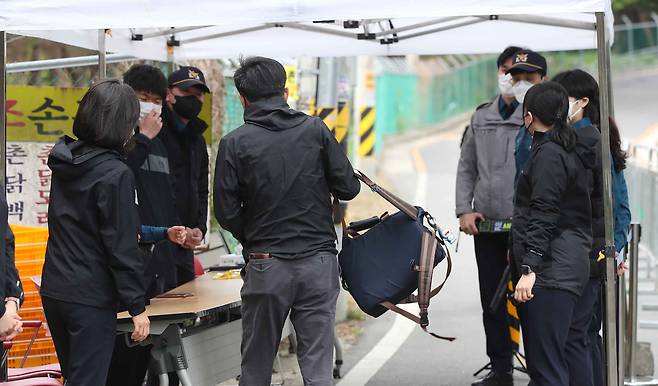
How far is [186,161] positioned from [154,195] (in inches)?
16.9

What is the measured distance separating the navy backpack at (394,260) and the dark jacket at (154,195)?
1.23 metres

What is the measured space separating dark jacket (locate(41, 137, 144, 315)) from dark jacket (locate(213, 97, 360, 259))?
2.22ft

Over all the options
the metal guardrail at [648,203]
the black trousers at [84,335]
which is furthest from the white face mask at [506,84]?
the metal guardrail at [648,203]

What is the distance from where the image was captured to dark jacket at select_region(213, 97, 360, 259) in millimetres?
5293

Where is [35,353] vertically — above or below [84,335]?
below

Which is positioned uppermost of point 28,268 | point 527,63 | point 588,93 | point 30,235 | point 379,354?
point 527,63

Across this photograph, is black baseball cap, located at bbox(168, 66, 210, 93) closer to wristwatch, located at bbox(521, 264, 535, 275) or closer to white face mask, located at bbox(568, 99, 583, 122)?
white face mask, located at bbox(568, 99, 583, 122)

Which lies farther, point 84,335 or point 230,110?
point 230,110

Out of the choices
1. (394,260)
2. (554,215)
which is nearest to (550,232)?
(554,215)

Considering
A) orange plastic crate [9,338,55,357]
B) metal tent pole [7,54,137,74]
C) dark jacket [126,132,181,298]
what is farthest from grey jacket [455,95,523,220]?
orange plastic crate [9,338,55,357]

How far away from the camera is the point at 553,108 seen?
5840 millimetres

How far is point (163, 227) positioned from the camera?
6.39 meters

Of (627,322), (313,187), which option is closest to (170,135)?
(313,187)

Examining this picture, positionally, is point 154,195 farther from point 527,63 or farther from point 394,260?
point 527,63
